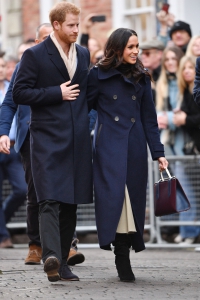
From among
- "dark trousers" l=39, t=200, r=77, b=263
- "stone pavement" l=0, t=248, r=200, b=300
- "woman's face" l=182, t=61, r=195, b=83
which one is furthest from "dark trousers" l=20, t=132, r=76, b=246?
"woman's face" l=182, t=61, r=195, b=83

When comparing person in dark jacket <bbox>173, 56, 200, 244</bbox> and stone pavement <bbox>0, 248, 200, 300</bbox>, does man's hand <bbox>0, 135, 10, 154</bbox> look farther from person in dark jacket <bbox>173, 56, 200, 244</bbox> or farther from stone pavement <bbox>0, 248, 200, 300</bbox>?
person in dark jacket <bbox>173, 56, 200, 244</bbox>

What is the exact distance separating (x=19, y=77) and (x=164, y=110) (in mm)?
4147

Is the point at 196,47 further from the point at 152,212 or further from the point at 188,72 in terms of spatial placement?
the point at 152,212

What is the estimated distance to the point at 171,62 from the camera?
1187cm

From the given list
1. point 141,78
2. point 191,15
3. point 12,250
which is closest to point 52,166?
point 141,78

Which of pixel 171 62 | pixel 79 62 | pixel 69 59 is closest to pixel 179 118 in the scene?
pixel 171 62

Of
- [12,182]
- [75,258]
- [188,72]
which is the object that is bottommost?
[75,258]

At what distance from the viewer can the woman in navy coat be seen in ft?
25.7

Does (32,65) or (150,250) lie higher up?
(32,65)

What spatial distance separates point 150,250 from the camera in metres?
11.6

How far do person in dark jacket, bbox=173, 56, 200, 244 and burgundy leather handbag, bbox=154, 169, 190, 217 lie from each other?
3.56 m

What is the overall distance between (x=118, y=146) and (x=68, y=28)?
0.98 meters

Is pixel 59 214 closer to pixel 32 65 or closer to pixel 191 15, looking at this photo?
pixel 32 65

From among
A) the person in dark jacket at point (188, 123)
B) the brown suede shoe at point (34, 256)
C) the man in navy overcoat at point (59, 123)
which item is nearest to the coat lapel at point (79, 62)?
the man in navy overcoat at point (59, 123)
